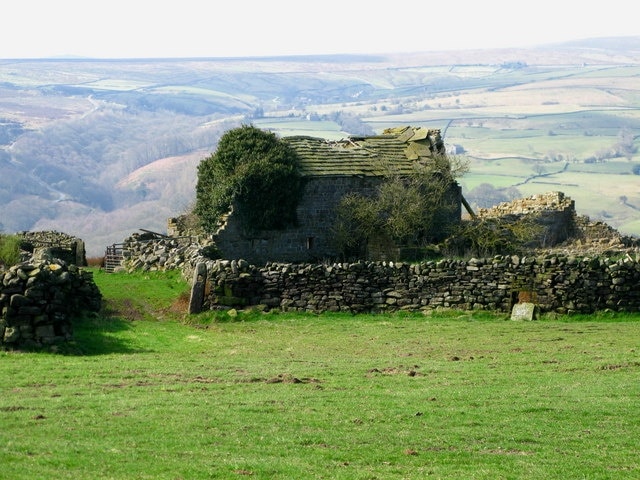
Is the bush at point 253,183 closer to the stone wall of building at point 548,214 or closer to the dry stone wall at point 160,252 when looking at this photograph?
the dry stone wall at point 160,252

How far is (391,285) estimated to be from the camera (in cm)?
3591

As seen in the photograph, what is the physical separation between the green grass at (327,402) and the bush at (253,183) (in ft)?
37.6

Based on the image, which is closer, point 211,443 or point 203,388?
point 211,443

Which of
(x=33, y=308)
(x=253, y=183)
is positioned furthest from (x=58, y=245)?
(x=33, y=308)

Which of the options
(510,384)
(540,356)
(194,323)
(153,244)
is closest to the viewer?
(510,384)

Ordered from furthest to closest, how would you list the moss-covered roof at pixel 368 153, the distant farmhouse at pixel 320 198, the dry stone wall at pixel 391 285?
the moss-covered roof at pixel 368 153 → the distant farmhouse at pixel 320 198 → the dry stone wall at pixel 391 285

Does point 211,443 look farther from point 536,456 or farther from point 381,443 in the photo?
point 536,456

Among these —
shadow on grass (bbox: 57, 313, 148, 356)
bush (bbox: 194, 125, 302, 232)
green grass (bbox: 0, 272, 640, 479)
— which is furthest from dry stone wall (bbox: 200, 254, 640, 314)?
bush (bbox: 194, 125, 302, 232)

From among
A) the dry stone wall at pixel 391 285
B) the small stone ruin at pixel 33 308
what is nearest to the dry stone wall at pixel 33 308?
the small stone ruin at pixel 33 308

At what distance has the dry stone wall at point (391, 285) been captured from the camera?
1390 inches

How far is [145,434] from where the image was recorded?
19.7m

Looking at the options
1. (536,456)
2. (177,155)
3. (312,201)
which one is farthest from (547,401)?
(177,155)

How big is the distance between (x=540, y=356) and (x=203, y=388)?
8.15 metres

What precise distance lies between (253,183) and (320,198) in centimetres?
259
